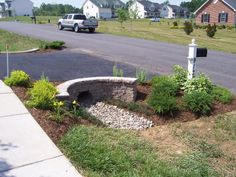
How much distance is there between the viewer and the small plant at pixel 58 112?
20.6ft

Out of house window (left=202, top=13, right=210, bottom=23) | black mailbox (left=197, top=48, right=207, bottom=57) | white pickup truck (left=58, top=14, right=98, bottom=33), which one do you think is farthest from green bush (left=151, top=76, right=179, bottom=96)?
house window (left=202, top=13, right=210, bottom=23)

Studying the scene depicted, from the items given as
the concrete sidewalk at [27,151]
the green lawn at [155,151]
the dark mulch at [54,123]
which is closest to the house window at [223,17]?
the green lawn at [155,151]

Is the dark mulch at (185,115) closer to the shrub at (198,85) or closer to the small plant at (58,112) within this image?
the shrub at (198,85)

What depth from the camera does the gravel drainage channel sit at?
7531 millimetres

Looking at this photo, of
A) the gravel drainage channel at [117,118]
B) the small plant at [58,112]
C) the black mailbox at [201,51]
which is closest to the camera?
the small plant at [58,112]

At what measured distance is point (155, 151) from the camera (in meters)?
5.68

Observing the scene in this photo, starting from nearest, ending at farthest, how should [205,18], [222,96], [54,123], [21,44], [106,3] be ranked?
[54,123], [222,96], [21,44], [205,18], [106,3]

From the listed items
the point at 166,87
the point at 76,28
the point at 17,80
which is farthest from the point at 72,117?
the point at 76,28

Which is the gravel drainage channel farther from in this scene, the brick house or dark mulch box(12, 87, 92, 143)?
the brick house

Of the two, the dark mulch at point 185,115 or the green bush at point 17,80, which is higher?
the green bush at point 17,80

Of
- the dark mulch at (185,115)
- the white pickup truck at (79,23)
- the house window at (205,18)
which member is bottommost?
the dark mulch at (185,115)

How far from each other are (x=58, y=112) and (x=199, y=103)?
131 inches

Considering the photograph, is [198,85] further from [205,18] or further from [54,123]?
[205,18]

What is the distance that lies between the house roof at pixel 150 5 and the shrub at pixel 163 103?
105873 mm
